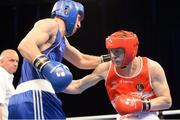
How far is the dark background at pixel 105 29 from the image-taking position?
5996mm

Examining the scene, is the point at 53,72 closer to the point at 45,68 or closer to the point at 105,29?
the point at 45,68

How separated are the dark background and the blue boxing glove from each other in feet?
14.2

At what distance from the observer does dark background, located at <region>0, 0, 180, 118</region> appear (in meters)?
6.00

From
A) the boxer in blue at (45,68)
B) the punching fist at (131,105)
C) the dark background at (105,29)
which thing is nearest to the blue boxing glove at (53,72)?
the boxer in blue at (45,68)

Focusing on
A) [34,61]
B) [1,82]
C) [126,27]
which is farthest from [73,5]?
[126,27]

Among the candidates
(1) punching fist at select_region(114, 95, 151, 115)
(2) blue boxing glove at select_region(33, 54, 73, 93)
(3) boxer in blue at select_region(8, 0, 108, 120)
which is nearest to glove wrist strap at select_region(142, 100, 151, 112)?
(1) punching fist at select_region(114, 95, 151, 115)

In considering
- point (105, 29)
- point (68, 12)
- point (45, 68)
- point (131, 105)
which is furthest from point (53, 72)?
point (105, 29)

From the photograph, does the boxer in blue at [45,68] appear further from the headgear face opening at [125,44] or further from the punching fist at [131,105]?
the punching fist at [131,105]

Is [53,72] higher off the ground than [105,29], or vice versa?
[53,72]

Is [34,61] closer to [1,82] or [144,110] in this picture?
[144,110]

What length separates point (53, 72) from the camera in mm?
1649

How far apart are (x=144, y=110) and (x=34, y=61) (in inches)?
32.7

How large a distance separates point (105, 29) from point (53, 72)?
4665 mm

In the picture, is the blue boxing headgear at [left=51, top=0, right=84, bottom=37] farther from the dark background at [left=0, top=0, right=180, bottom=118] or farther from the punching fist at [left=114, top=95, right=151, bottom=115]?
the dark background at [left=0, top=0, right=180, bottom=118]
